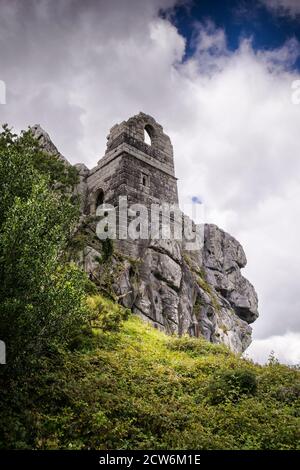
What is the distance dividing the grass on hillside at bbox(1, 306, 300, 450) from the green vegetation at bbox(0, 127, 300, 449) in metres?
0.03

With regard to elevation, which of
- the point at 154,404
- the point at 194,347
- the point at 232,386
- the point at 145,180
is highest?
the point at 145,180

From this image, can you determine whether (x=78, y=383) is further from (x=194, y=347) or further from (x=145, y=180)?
(x=145, y=180)

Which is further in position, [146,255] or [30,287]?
[146,255]

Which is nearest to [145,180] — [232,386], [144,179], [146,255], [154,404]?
[144,179]

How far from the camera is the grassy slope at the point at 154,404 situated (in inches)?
414

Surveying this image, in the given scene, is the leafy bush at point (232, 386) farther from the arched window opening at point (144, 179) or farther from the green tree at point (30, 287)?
the arched window opening at point (144, 179)

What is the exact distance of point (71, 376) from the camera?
13.5 meters

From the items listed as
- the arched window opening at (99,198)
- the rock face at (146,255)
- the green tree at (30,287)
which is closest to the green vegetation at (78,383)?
the green tree at (30,287)

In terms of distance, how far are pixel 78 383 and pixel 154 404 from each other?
2631 millimetres

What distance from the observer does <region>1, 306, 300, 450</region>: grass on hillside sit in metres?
10.4

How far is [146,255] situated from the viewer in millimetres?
28484

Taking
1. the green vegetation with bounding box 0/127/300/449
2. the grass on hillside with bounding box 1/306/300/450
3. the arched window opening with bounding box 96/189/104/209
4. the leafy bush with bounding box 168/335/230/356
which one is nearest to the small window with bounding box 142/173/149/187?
the arched window opening with bounding box 96/189/104/209

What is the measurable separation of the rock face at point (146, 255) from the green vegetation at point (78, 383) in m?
8.90
